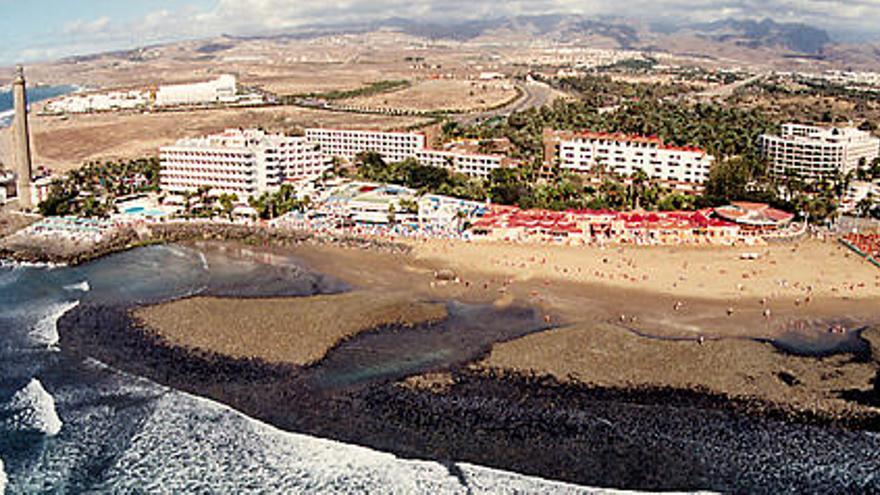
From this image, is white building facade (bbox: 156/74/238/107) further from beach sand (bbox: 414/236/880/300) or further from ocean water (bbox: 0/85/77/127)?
beach sand (bbox: 414/236/880/300)

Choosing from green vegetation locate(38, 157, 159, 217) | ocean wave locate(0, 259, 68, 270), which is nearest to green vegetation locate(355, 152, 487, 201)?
green vegetation locate(38, 157, 159, 217)

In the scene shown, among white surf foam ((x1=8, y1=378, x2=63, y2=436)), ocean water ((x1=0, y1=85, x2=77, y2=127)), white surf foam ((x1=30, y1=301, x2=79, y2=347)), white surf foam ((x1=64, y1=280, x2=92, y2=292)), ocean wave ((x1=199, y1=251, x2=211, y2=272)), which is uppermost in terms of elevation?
ocean water ((x1=0, y1=85, x2=77, y2=127))

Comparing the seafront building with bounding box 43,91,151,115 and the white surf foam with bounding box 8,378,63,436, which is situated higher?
the seafront building with bounding box 43,91,151,115

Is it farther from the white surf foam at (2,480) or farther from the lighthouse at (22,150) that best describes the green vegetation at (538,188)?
the white surf foam at (2,480)

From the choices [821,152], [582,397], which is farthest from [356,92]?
[582,397]

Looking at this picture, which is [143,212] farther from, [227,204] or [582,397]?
[582,397]

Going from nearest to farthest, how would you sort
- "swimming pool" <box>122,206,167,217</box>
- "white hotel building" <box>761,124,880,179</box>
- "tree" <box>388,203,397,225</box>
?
1. "tree" <box>388,203,397,225</box>
2. "swimming pool" <box>122,206,167,217</box>
3. "white hotel building" <box>761,124,880,179</box>

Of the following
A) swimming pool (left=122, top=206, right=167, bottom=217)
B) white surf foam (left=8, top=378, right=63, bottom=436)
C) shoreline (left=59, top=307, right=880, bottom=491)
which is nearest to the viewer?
shoreline (left=59, top=307, right=880, bottom=491)
